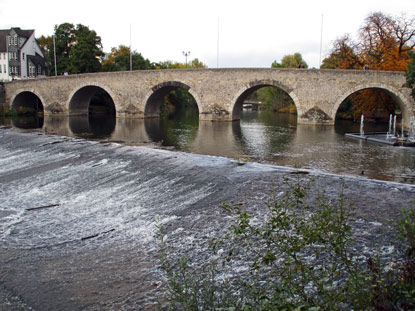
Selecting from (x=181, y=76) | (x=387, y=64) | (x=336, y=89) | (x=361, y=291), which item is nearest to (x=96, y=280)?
(x=361, y=291)

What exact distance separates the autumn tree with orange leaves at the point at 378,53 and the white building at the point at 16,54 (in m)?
46.8

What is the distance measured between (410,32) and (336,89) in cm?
1057

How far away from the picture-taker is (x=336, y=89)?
96.1ft

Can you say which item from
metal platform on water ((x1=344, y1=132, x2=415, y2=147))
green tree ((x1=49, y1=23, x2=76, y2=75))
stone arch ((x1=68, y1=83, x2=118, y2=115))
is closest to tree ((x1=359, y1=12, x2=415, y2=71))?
metal platform on water ((x1=344, y1=132, x2=415, y2=147))

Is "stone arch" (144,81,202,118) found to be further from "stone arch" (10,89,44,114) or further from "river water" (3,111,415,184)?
"stone arch" (10,89,44,114)

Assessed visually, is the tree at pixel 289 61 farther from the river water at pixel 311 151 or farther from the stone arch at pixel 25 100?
the river water at pixel 311 151

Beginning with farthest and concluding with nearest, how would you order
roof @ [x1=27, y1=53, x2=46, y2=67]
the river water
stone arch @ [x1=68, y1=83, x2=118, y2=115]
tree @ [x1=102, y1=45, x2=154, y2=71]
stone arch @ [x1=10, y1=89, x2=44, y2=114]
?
1. roof @ [x1=27, y1=53, x2=46, y2=67]
2. tree @ [x1=102, y1=45, x2=154, y2=71]
3. stone arch @ [x1=10, y1=89, x2=44, y2=114]
4. stone arch @ [x1=68, y1=83, x2=118, y2=115]
5. the river water

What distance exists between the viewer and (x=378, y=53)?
34.5m

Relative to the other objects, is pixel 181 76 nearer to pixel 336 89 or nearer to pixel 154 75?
pixel 154 75

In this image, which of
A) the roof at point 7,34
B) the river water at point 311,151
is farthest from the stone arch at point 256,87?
the roof at point 7,34

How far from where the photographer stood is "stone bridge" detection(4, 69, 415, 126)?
28669mm

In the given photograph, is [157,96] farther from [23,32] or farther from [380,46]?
[23,32]

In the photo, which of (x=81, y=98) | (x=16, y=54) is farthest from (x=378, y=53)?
(x=16, y=54)

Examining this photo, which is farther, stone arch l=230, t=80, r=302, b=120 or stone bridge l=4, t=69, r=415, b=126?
stone arch l=230, t=80, r=302, b=120
